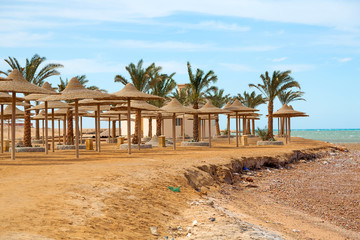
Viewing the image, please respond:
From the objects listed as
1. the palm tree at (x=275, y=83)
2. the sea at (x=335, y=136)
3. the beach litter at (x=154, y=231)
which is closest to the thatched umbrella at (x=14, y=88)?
the beach litter at (x=154, y=231)

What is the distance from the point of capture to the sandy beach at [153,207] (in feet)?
18.5

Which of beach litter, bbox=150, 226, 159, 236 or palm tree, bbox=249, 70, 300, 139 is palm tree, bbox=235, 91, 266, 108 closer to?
palm tree, bbox=249, 70, 300, 139

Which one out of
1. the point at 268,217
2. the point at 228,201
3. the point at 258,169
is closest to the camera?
the point at 268,217

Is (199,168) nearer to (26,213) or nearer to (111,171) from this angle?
(111,171)

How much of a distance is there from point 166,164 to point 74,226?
6.43 meters

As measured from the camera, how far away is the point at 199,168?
11883 millimetres

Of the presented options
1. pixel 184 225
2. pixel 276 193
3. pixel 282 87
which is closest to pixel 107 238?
pixel 184 225

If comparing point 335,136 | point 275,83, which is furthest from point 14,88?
point 335,136

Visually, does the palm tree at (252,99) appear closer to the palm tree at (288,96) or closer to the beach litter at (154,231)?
the palm tree at (288,96)

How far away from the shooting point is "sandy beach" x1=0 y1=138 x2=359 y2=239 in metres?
5.65

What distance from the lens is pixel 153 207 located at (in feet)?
24.1

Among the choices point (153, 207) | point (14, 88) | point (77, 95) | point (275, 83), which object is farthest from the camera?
point (275, 83)

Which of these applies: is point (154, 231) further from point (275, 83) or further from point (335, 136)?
point (335, 136)

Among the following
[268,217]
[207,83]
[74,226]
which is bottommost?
[268,217]
